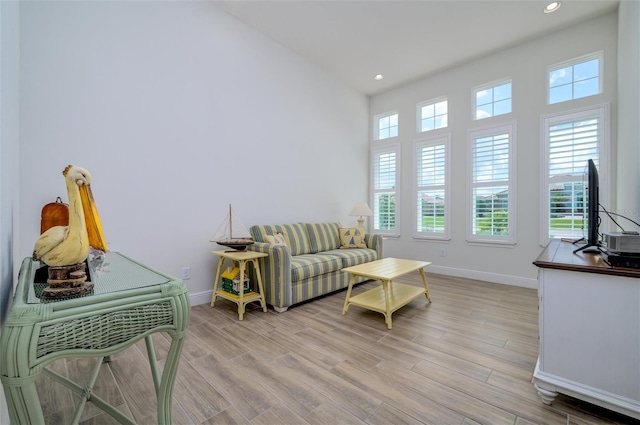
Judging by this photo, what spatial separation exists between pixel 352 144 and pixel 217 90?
267cm

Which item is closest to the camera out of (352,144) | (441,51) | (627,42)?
(627,42)

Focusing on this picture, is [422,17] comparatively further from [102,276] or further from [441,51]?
[102,276]

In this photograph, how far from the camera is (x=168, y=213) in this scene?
280cm

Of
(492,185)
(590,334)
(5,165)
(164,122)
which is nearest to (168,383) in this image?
(5,165)

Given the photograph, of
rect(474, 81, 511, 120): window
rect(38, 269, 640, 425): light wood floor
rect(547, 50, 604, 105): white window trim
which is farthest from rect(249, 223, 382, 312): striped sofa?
rect(547, 50, 604, 105): white window trim

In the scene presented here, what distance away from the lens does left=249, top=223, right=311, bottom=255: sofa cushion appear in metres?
3.32

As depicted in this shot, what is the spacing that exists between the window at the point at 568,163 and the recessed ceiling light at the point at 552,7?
3.96ft

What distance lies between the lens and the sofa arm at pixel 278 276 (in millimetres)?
2801

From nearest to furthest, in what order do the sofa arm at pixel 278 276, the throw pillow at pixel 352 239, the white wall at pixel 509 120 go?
the sofa arm at pixel 278 276, the white wall at pixel 509 120, the throw pillow at pixel 352 239

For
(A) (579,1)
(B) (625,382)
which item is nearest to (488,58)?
(A) (579,1)

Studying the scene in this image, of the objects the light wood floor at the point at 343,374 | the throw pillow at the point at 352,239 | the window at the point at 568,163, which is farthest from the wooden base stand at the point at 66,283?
the window at the point at 568,163

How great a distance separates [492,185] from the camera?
4.03 meters

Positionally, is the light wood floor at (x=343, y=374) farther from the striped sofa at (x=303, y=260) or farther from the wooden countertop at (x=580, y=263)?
the wooden countertop at (x=580, y=263)

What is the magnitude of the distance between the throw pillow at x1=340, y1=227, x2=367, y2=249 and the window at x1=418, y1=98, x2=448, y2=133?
221cm
